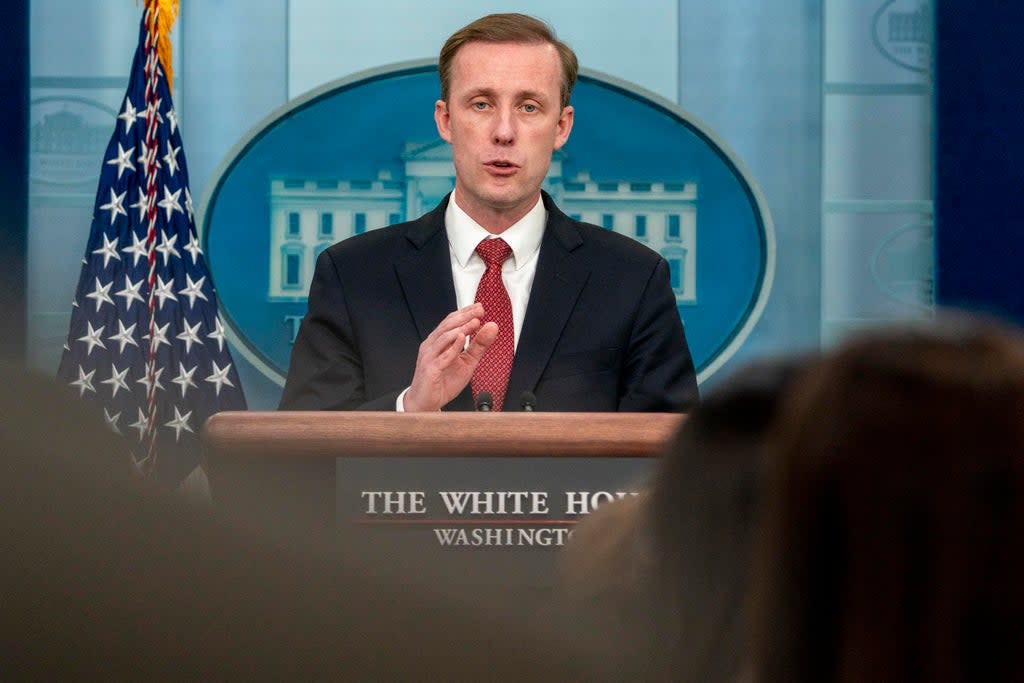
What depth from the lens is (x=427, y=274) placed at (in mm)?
2721

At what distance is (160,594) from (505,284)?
8.07ft

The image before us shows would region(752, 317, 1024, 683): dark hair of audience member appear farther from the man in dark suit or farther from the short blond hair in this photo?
A: the short blond hair

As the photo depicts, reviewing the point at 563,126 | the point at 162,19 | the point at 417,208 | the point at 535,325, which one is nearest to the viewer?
the point at 535,325

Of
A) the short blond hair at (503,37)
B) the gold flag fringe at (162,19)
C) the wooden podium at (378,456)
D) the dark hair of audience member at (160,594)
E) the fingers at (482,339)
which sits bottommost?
the wooden podium at (378,456)

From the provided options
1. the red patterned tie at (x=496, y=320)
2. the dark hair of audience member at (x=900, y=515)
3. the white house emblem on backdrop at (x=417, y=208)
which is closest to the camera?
the dark hair of audience member at (x=900, y=515)

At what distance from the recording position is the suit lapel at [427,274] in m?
2.65

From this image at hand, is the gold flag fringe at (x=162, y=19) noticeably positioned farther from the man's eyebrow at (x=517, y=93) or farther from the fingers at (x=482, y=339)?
the fingers at (x=482, y=339)

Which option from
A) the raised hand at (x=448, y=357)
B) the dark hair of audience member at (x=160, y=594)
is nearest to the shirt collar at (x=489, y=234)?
the raised hand at (x=448, y=357)

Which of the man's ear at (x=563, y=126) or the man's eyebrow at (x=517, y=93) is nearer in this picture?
the man's eyebrow at (x=517, y=93)

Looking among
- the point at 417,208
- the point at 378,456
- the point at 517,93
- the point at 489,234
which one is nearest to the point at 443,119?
the point at 517,93

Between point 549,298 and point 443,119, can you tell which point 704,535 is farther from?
point 443,119

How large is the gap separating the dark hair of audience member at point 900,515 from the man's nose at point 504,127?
237cm

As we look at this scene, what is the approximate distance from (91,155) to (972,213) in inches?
108

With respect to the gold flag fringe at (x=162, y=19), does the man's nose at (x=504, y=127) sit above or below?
below
